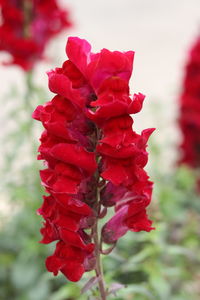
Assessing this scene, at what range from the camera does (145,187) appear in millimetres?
1009

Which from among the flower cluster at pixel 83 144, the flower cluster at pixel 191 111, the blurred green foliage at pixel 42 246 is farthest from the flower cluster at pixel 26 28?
the flower cluster at pixel 83 144

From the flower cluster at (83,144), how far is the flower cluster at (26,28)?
4.40ft

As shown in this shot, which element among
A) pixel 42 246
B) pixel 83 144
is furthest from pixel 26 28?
pixel 83 144

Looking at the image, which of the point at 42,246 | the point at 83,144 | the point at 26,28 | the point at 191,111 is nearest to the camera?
the point at 83,144

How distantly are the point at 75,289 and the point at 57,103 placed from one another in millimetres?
770

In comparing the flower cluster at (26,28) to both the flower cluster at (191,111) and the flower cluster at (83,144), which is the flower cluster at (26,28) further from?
the flower cluster at (83,144)

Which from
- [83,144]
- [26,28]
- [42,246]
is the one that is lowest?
[42,246]

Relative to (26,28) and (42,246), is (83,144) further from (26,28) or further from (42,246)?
(26,28)

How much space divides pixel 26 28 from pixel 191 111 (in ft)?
3.07

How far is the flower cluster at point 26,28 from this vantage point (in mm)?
2279

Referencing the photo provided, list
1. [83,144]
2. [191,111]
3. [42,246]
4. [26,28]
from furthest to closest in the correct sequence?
[191,111] < [26,28] < [42,246] < [83,144]

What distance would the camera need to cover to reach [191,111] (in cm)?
289

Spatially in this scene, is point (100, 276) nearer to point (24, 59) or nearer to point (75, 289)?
point (75, 289)

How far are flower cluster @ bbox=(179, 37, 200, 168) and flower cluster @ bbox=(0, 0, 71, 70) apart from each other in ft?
2.58
